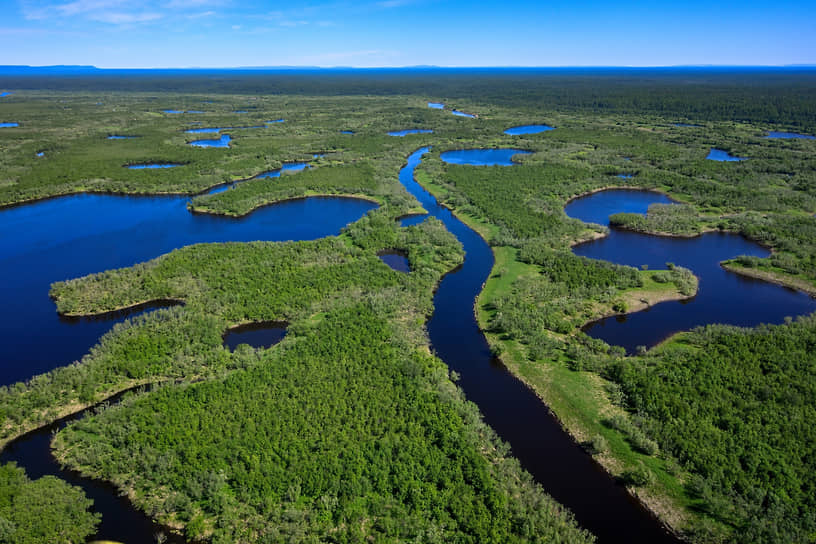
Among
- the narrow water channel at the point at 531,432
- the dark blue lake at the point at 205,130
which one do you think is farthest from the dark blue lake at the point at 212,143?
the narrow water channel at the point at 531,432

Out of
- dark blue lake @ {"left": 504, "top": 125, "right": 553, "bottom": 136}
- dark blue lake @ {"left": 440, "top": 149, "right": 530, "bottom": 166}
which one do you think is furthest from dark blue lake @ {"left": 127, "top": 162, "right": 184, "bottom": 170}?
dark blue lake @ {"left": 504, "top": 125, "right": 553, "bottom": 136}

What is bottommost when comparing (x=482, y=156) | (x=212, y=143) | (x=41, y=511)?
(x=41, y=511)

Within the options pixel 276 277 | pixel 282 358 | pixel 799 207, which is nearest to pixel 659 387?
pixel 282 358

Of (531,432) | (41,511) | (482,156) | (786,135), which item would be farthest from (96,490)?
(786,135)

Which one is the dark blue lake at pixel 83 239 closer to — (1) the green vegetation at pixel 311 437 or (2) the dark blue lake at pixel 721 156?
(1) the green vegetation at pixel 311 437

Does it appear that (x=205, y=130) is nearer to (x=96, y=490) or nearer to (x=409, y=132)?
(x=409, y=132)
